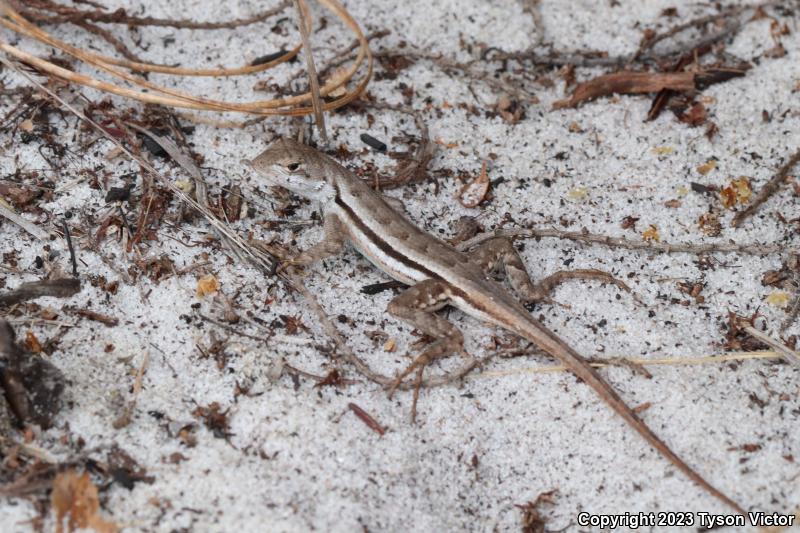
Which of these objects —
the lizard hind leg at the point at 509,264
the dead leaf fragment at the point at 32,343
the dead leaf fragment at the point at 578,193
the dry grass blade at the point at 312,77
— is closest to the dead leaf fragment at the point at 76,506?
the dead leaf fragment at the point at 32,343

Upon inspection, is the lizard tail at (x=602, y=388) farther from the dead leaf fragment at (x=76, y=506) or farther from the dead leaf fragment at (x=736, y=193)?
the dead leaf fragment at (x=76, y=506)

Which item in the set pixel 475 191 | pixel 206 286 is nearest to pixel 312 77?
pixel 475 191

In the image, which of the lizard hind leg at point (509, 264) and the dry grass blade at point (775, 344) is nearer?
the dry grass blade at point (775, 344)

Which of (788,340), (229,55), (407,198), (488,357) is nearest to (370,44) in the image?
(229,55)

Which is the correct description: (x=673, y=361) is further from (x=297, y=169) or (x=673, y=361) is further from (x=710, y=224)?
(x=297, y=169)

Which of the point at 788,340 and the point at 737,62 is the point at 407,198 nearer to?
the point at 788,340

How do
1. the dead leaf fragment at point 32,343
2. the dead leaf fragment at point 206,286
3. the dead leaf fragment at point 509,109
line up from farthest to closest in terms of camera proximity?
the dead leaf fragment at point 509,109 < the dead leaf fragment at point 206,286 < the dead leaf fragment at point 32,343
